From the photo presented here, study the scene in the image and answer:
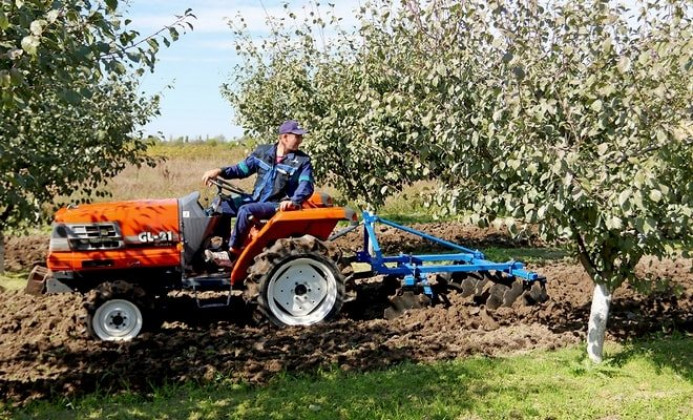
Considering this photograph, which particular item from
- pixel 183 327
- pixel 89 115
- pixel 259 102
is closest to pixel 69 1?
pixel 183 327

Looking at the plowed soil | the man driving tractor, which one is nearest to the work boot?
the man driving tractor

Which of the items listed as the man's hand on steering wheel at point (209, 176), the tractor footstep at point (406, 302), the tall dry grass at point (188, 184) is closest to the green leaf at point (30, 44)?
the man's hand on steering wheel at point (209, 176)

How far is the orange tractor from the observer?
701cm

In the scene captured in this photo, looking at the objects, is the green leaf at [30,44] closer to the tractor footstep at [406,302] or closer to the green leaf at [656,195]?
the green leaf at [656,195]

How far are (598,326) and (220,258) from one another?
342 cm

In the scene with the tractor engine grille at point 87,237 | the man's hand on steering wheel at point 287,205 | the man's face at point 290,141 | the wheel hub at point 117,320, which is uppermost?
the man's face at point 290,141

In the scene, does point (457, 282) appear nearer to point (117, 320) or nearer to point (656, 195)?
point (117, 320)

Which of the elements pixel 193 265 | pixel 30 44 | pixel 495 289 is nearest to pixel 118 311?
pixel 193 265

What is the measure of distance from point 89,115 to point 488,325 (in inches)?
217

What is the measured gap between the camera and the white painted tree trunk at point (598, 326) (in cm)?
620

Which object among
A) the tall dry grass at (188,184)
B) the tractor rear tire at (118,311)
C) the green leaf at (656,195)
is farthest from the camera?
the tall dry grass at (188,184)

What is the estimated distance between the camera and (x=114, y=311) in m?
6.98

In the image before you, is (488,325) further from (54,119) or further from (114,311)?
(54,119)

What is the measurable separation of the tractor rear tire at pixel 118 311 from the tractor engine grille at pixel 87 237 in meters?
0.38
